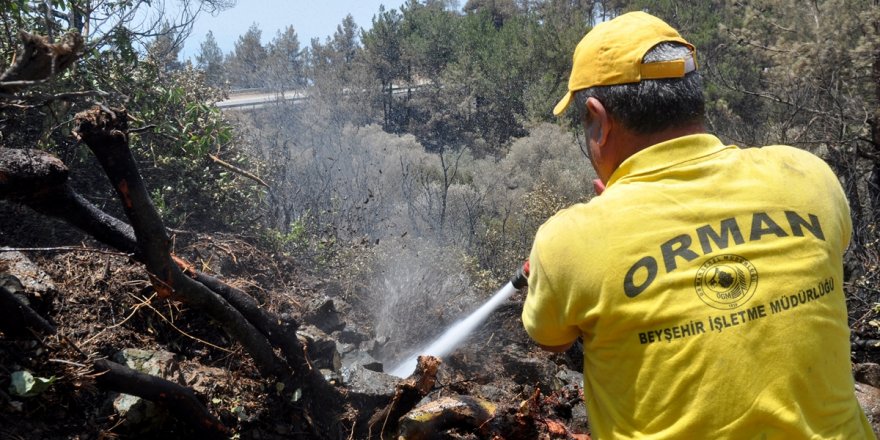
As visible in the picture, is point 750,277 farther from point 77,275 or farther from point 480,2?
point 480,2

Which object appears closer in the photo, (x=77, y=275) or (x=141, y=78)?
(x=77, y=275)

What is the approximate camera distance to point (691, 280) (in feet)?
4.86

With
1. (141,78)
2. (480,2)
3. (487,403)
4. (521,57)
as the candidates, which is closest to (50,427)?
(487,403)

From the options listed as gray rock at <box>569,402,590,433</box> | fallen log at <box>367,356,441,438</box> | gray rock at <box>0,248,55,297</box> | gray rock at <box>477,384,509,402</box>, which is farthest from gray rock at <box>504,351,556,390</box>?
gray rock at <box>0,248,55,297</box>

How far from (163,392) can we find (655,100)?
108 inches

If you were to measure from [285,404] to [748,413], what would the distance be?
123 inches

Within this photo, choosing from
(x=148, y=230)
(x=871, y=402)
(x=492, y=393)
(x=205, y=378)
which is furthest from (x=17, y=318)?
(x=871, y=402)

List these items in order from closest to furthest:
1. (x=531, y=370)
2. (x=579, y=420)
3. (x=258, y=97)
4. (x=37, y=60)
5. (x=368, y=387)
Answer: (x=37, y=60) < (x=579, y=420) < (x=368, y=387) < (x=531, y=370) < (x=258, y=97)

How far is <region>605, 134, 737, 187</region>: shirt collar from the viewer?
1.62 meters

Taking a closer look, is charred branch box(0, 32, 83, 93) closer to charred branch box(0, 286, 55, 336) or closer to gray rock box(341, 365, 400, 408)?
charred branch box(0, 286, 55, 336)

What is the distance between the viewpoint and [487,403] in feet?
12.7

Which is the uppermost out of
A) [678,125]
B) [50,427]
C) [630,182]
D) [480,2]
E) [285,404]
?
→ [480,2]

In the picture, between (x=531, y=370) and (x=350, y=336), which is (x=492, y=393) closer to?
(x=531, y=370)

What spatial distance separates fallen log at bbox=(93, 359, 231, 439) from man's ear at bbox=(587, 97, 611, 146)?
2.58 meters
